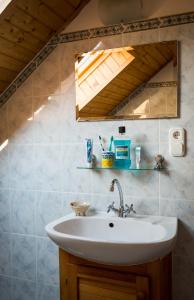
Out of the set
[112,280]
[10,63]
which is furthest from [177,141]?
[10,63]

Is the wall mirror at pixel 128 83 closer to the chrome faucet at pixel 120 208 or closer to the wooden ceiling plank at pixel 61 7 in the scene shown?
the wooden ceiling plank at pixel 61 7

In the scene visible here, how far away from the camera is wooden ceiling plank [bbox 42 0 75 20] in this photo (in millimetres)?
1841

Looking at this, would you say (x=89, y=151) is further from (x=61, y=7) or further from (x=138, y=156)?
(x=61, y=7)

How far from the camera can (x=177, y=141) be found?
1762mm

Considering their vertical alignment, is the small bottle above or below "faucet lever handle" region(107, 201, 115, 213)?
above

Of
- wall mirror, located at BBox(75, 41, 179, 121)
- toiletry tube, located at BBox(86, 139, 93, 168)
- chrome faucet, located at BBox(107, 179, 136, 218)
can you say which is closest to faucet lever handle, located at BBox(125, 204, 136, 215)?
chrome faucet, located at BBox(107, 179, 136, 218)

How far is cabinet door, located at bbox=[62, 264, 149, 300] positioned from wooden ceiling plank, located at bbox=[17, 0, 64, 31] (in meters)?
1.48

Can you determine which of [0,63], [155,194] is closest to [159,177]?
[155,194]

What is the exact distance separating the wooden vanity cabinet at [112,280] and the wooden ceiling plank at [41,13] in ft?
4.61

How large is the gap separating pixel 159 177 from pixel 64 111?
2.57 ft

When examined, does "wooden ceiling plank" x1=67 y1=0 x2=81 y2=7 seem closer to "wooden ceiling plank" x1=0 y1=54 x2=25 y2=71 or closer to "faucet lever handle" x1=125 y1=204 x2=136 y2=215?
"wooden ceiling plank" x1=0 y1=54 x2=25 y2=71

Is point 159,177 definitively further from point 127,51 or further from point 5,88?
point 5,88

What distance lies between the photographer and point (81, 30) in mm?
2002

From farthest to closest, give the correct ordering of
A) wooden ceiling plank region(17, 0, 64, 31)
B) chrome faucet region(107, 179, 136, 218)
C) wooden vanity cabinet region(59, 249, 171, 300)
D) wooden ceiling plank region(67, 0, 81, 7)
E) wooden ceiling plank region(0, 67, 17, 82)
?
wooden ceiling plank region(0, 67, 17, 82) → wooden ceiling plank region(67, 0, 81, 7) → chrome faucet region(107, 179, 136, 218) → wooden ceiling plank region(17, 0, 64, 31) → wooden vanity cabinet region(59, 249, 171, 300)
